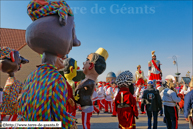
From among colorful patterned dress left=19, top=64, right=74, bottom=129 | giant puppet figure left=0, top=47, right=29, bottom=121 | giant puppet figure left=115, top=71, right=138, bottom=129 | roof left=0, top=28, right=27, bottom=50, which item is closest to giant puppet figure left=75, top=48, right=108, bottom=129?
giant puppet figure left=115, top=71, right=138, bottom=129

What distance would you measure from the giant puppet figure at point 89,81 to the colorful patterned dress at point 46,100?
2041 millimetres

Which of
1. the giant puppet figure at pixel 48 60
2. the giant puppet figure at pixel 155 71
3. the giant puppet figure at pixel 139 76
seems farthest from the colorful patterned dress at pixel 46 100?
the giant puppet figure at pixel 139 76

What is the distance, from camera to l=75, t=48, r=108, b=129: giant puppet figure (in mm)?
3863

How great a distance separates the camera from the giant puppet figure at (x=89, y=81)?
3.86 m

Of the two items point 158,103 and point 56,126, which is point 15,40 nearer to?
point 158,103

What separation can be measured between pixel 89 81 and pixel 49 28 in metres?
2.29

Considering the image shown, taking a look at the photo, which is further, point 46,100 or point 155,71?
point 155,71

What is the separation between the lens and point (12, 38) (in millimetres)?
21594

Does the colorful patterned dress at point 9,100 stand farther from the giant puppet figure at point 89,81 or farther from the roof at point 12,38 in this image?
the roof at point 12,38

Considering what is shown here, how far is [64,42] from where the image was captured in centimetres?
203

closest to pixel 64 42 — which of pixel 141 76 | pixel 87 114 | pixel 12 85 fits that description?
pixel 87 114

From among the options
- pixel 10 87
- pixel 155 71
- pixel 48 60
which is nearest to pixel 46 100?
pixel 48 60

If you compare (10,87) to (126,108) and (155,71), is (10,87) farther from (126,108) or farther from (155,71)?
(155,71)

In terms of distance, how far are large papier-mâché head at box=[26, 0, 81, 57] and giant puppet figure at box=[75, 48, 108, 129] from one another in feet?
6.39
